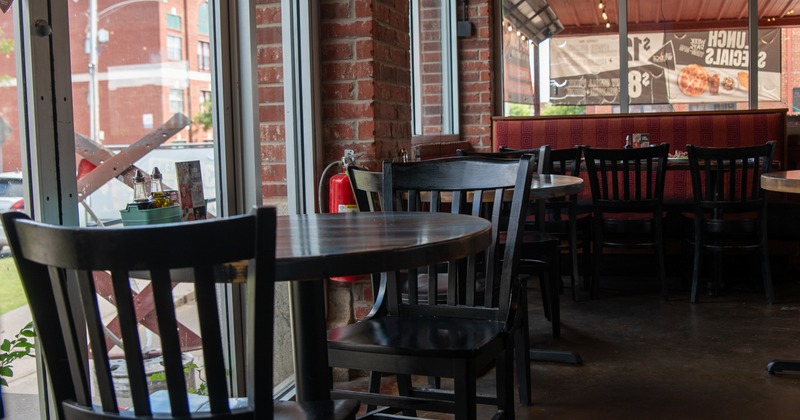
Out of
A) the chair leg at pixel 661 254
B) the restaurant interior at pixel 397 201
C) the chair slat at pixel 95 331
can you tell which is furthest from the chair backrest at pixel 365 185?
the chair leg at pixel 661 254

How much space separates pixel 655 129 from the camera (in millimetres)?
6250

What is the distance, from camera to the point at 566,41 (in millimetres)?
7121

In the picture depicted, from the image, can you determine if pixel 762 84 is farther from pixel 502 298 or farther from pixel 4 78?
pixel 4 78

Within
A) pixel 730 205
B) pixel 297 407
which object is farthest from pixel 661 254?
pixel 297 407

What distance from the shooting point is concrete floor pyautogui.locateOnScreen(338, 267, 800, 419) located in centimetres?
296

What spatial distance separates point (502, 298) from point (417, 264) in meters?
0.78

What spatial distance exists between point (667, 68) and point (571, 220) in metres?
2.85

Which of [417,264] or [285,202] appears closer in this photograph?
[417,264]

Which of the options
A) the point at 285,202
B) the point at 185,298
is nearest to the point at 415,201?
the point at 185,298

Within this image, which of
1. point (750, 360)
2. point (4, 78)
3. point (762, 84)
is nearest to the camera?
point (4, 78)

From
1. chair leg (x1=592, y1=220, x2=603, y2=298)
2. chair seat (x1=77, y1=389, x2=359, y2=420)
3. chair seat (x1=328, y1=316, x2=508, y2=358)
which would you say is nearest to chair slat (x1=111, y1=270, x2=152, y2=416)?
chair seat (x1=77, y1=389, x2=359, y2=420)

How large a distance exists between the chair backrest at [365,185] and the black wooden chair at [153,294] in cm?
121

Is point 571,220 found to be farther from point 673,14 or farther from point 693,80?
point 673,14

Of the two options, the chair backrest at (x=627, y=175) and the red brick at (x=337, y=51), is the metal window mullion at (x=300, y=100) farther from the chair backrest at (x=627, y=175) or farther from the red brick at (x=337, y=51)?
the chair backrest at (x=627, y=175)
